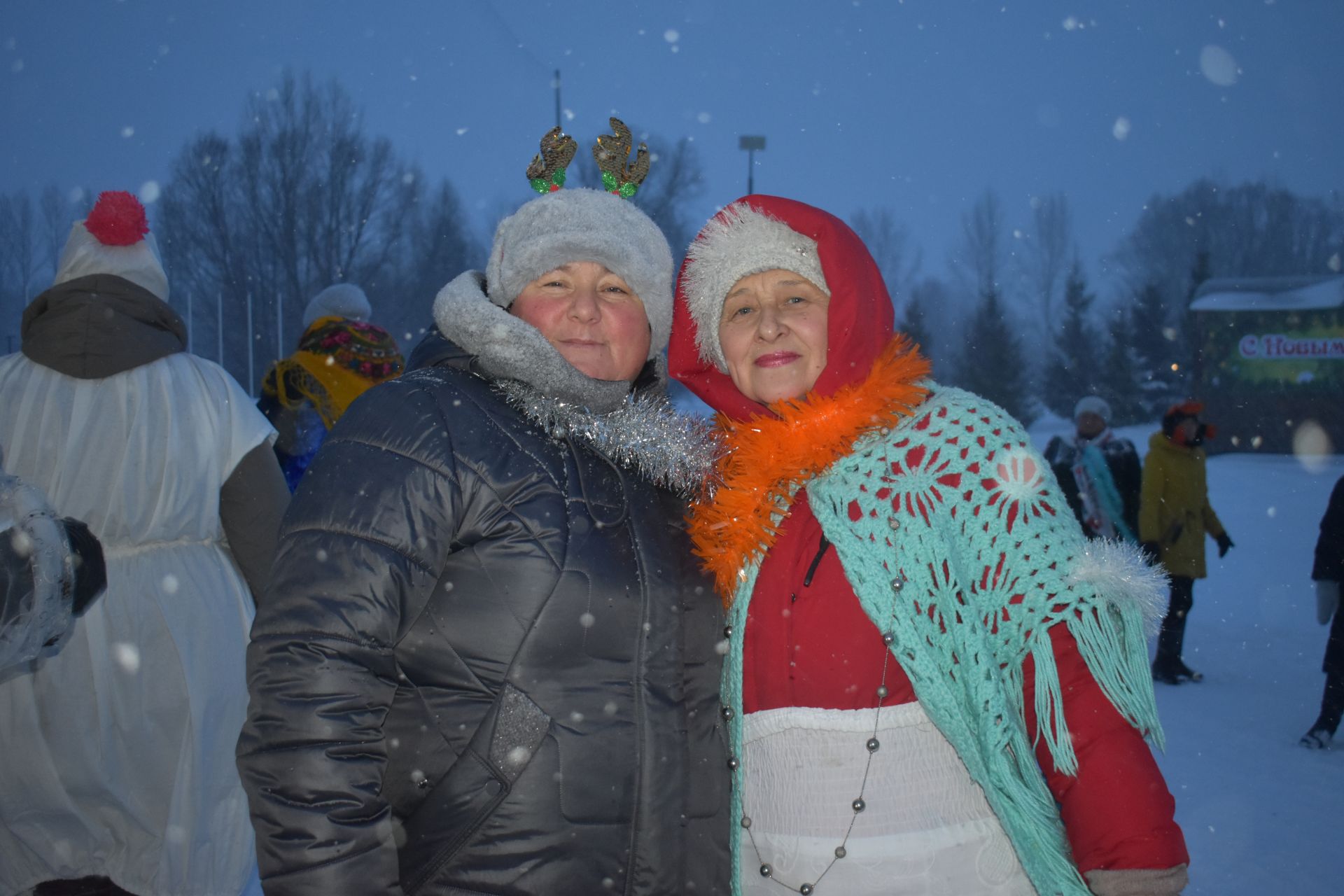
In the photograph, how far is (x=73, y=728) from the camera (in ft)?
8.93

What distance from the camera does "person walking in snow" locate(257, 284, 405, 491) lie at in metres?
4.42

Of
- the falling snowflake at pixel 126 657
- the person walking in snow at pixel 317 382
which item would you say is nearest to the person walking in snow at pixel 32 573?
the falling snowflake at pixel 126 657

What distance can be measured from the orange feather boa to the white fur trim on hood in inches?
10.7

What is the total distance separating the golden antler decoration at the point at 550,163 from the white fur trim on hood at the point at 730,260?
367 millimetres

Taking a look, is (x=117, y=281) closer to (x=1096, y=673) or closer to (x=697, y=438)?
(x=697, y=438)

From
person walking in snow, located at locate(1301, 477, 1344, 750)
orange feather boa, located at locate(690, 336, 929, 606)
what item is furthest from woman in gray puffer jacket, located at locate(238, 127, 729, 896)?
person walking in snow, located at locate(1301, 477, 1344, 750)

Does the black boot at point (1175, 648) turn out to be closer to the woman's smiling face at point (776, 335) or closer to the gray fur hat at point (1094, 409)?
the gray fur hat at point (1094, 409)

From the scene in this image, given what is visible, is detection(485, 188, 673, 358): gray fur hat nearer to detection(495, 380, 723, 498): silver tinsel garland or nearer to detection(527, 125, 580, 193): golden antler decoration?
detection(527, 125, 580, 193): golden antler decoration

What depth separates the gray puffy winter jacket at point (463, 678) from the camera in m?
1.48

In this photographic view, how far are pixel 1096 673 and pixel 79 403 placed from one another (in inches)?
110

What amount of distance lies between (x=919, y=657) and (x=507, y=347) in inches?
38.2

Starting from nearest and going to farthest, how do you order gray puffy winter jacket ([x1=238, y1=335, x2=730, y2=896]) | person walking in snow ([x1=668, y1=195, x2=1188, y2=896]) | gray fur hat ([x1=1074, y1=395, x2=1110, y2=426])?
1. gray puffy winter jacket ([x1=238, y1=335, x2=730, y2=896])
2. person walking in snow ([x1=668, y1=195, x2=1188, y2=896])
3. gray fur hat ([x1=1074, y1=395, x2=1110, y2=426])

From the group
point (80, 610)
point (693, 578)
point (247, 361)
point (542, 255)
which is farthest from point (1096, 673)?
point (247, 361)

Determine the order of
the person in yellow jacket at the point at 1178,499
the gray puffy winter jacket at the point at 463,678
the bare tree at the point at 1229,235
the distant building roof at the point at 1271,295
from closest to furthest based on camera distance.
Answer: the gray puffy winter jacket at the point at 463,678 < the person in yellow jacket at the point at 1178,499 < the distant building roof at the point at 1271,295 < the bare tree at the point at 1229,235
